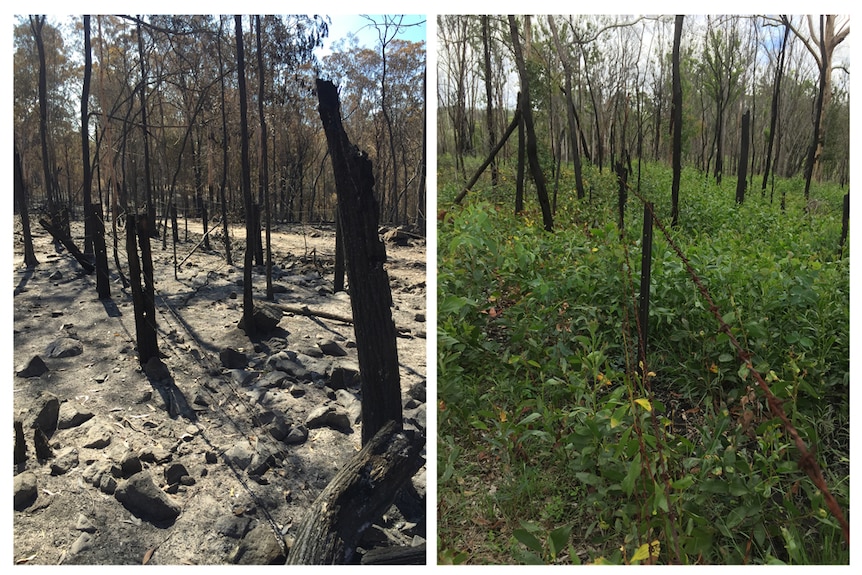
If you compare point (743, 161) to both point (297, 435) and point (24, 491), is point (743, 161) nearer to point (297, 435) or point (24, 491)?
point (297, 435)

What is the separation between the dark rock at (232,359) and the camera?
326cm

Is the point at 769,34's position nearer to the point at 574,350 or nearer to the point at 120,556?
the point at 574,350

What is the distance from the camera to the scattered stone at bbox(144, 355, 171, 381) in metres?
2.81

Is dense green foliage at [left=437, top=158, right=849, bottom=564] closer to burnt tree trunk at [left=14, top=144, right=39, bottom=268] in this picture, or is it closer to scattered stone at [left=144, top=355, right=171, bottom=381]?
scattered stone at [left=144, top=355, right=171, bottom=381]

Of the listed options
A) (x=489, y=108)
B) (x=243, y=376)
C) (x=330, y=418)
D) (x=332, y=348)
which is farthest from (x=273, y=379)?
(x=489, y=108)

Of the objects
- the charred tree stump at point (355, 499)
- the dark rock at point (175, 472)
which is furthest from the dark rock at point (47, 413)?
the charred tree stump at point (355, 499)

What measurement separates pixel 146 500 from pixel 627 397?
167cm

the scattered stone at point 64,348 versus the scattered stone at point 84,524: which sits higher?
the scattered stone at point 64,348

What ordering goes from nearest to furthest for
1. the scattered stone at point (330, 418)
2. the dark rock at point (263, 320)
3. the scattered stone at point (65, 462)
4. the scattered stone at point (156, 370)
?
the scattered stone at point (65, 462), the scattered stone at point (330, 418), the scattered stone at point (156, 370), the dark rock at point (263, 320)

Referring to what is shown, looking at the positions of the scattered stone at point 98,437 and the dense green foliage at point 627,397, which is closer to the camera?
the dense green foliage at point 627,397

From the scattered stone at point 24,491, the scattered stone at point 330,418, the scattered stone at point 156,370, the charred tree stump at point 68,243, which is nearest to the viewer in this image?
the scattered stone at point 24,491

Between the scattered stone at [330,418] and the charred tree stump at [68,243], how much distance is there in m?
1.92

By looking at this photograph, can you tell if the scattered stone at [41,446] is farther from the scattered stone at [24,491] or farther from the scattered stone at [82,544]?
the scattered stone at [82,544]

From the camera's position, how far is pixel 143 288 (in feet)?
10.5
